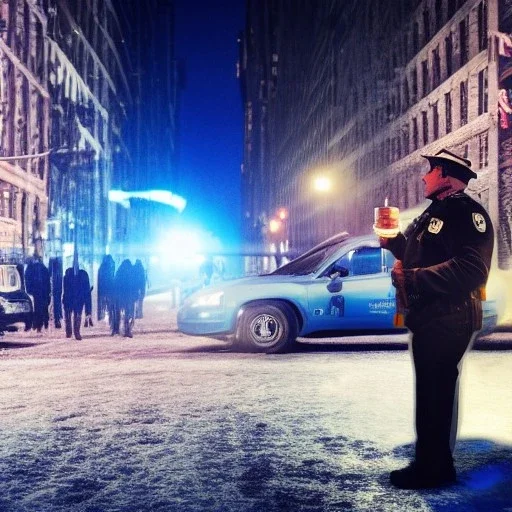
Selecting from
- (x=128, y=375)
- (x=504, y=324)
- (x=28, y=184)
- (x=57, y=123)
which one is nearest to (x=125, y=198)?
(x=57, y=123)

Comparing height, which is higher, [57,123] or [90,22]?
[90,22]

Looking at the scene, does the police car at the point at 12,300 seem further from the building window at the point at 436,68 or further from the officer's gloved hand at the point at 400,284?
the building window at the point at 436,68

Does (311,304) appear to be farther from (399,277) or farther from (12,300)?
(12,300)

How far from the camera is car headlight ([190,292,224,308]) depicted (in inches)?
443

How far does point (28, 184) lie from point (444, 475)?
32240 millimetres

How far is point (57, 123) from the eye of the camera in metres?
40.3

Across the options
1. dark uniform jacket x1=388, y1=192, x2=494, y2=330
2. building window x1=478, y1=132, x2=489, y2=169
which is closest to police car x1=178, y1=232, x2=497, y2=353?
dark uniform jacket x1=388, y1=192, x2=494, y2=330

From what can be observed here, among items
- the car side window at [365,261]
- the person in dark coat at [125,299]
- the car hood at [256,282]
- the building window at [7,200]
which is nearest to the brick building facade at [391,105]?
the building window at [7,200]

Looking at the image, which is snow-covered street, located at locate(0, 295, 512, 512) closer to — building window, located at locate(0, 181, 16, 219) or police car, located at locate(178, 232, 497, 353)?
police car, located at locate(178, 232, 497, 353)

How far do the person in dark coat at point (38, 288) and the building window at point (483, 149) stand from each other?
22.6 meters

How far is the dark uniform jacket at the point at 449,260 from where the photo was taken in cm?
395

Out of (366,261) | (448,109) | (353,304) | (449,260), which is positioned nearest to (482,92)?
(448,109)

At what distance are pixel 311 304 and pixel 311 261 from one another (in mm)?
1086

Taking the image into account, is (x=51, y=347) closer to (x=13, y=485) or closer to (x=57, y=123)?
(x=13, y=485)
